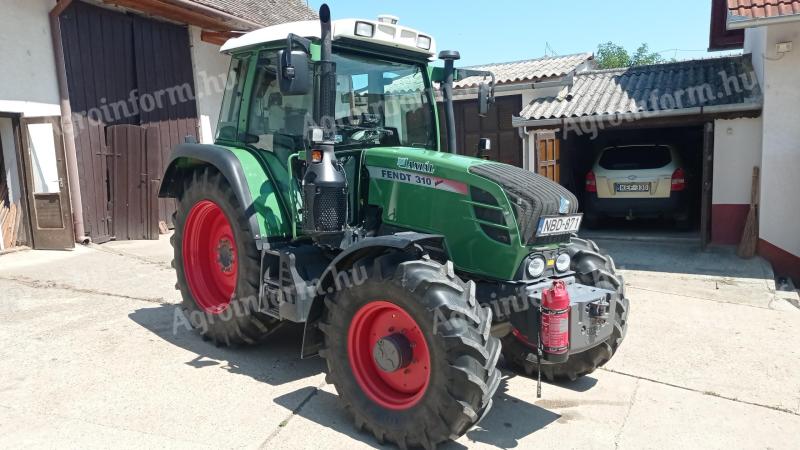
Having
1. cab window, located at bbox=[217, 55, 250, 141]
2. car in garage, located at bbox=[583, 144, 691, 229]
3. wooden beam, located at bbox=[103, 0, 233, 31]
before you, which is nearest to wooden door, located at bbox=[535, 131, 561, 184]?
car in garage, located at bbox=[583, 144, 691, 229]

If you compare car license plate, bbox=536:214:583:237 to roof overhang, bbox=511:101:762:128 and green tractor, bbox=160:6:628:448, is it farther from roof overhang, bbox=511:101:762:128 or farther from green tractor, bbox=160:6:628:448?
roof overhang, bbox=511:101:762:128

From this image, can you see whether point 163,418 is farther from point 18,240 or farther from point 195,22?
point 195,22

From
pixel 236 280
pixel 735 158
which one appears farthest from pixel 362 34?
pixel 735 158

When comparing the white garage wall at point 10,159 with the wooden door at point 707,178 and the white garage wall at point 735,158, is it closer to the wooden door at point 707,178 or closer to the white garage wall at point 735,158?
the wooden door at point 707,178

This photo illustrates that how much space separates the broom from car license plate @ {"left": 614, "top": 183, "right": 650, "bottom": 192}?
5.60 feet

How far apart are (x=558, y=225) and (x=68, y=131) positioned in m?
7.27

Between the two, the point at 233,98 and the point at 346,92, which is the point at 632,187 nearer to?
the point at 346,92

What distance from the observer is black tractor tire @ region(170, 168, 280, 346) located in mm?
4129

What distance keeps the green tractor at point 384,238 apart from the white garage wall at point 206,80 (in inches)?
249

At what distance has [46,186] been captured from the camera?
798 centimetres

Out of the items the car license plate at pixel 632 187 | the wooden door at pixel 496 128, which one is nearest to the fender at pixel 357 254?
the car license plate at pixel 632 187

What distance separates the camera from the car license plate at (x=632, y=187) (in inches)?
390

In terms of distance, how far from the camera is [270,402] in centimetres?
369

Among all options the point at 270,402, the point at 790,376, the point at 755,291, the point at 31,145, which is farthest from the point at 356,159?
the point at 31,145
